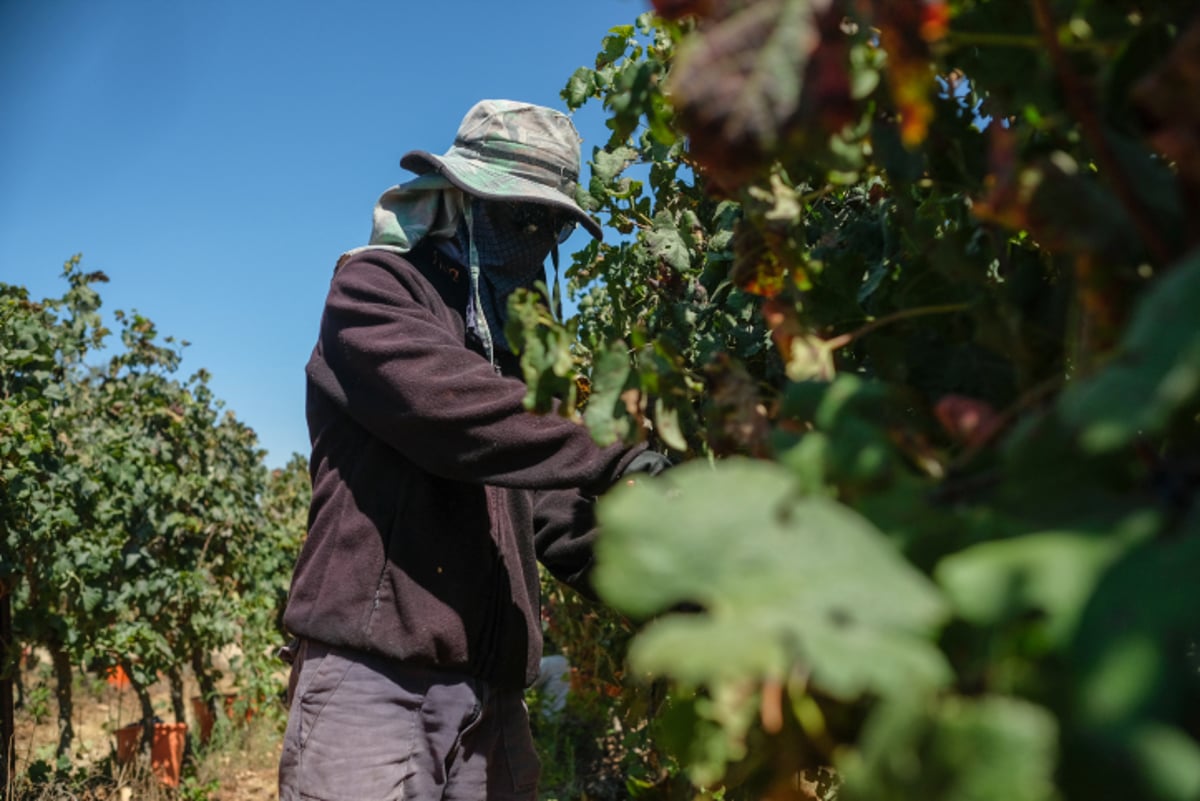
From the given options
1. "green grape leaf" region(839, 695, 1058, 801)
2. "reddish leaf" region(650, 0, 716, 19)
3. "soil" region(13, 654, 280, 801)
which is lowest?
"soil" region(13, 654, 280, 801)

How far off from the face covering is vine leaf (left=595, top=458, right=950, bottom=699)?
7.08ft

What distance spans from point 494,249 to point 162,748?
6.64 meters

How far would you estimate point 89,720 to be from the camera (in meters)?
10.8

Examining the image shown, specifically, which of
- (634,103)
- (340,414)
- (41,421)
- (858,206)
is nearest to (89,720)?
(41,421)

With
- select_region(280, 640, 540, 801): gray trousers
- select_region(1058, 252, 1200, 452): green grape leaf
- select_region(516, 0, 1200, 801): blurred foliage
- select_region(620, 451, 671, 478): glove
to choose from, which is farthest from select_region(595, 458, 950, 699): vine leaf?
select_region(280, 640, 540, 801): gray trousers

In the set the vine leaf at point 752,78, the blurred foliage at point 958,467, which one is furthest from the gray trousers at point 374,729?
the vine leaf at point 752,78

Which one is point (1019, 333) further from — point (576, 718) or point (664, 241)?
point (576, 718)

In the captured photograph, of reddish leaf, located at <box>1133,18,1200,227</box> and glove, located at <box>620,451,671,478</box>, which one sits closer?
reddish leaf, located at <box>1133,18,1200,227</box>

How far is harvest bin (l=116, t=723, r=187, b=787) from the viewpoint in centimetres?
769

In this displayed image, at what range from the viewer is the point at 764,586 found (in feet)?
1.74

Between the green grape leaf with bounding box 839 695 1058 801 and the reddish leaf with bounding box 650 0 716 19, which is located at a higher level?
the reddish leaf with bounding box 650 0 716 19

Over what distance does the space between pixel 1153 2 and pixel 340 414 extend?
2.11 meters

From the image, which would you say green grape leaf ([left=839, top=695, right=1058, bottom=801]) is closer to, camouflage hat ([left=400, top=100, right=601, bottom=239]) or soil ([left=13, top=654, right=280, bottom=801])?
camouflage hat ([left=400, top=100, right=601, bottom=239])

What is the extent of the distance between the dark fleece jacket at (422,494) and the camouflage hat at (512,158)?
0.92 feet
